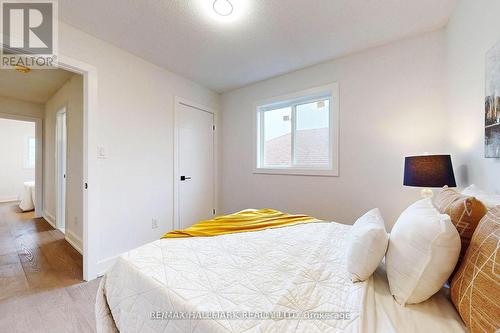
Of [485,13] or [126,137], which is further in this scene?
[126,137]

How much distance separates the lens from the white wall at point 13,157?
5.70 m

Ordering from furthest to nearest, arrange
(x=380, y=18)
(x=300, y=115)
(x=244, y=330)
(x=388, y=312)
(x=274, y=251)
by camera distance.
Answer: (x=300, y=115) < (x=380, y=18) < (x=274, y=251) < (x=388, y=312) < (x=244, y=330)

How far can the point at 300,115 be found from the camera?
→ 3.06 m

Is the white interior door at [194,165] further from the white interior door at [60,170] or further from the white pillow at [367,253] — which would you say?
the white pillow at [367,253]

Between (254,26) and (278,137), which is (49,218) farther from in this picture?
(254,26)

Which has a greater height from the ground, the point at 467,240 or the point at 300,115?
the point at 300,115

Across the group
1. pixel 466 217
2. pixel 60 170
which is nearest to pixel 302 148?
pixel 466 217

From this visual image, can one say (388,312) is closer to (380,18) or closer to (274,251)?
(274,251)

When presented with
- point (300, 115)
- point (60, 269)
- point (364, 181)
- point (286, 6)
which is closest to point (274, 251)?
point (364, 181)

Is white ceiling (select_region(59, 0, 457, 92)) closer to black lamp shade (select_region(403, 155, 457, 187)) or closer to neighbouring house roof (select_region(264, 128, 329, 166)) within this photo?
neighbouring house roof (select_region(264, 128, 329, 166))

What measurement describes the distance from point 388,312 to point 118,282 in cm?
121

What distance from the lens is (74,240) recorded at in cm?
293

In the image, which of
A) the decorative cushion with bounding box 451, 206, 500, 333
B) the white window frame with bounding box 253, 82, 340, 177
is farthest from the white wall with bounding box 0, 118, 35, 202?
the decorative cushion with bounding box 451, 206, 500, 333

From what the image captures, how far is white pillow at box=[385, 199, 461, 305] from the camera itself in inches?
29.3
